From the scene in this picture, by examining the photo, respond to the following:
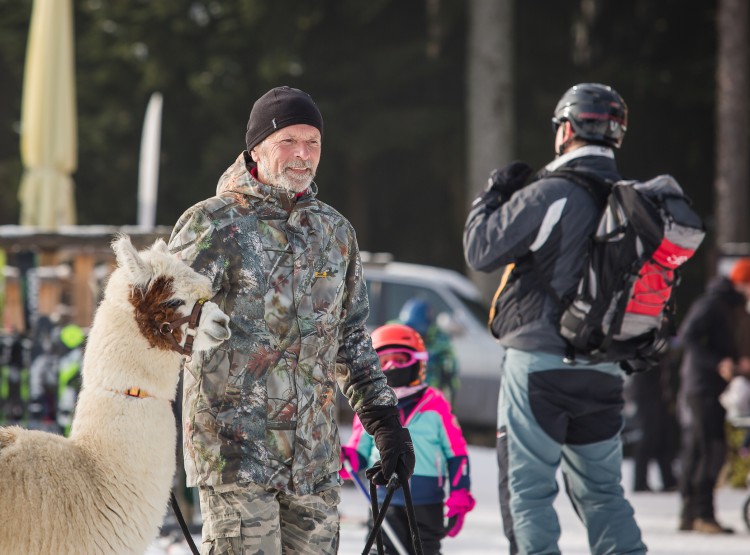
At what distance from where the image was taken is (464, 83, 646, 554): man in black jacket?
4.26 m

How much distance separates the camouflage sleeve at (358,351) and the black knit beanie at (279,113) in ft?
1.32

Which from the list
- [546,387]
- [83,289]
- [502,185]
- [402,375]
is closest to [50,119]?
[83,289]

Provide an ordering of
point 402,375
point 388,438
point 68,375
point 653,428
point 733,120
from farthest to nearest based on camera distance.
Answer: point 733,120 → point 653,428 → point 68,375 → point 402,375 → point 388,438

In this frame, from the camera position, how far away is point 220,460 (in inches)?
122

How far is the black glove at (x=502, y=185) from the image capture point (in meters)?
4.46

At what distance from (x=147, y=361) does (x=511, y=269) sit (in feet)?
5.78

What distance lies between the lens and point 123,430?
3158 millimetres

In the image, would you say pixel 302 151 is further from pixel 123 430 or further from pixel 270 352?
pixel 123 430

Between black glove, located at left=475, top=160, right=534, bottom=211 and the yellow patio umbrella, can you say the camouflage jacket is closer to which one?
black glove, located at left=475, top=160, right=534, bottom=211

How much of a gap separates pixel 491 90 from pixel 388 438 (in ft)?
44.7

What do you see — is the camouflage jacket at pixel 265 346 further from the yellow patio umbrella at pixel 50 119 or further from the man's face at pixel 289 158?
the yellow patio umbrella at pixel 50 119

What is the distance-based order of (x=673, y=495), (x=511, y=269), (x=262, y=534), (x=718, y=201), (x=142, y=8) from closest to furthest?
(x=262, y=534), (x=511, y=269), (x=673, y=495), (x=718, y=201), (x=142, y=8)

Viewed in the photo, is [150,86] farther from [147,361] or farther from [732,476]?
[147,361]

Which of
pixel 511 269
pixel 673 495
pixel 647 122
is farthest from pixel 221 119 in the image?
pixel 511 269
